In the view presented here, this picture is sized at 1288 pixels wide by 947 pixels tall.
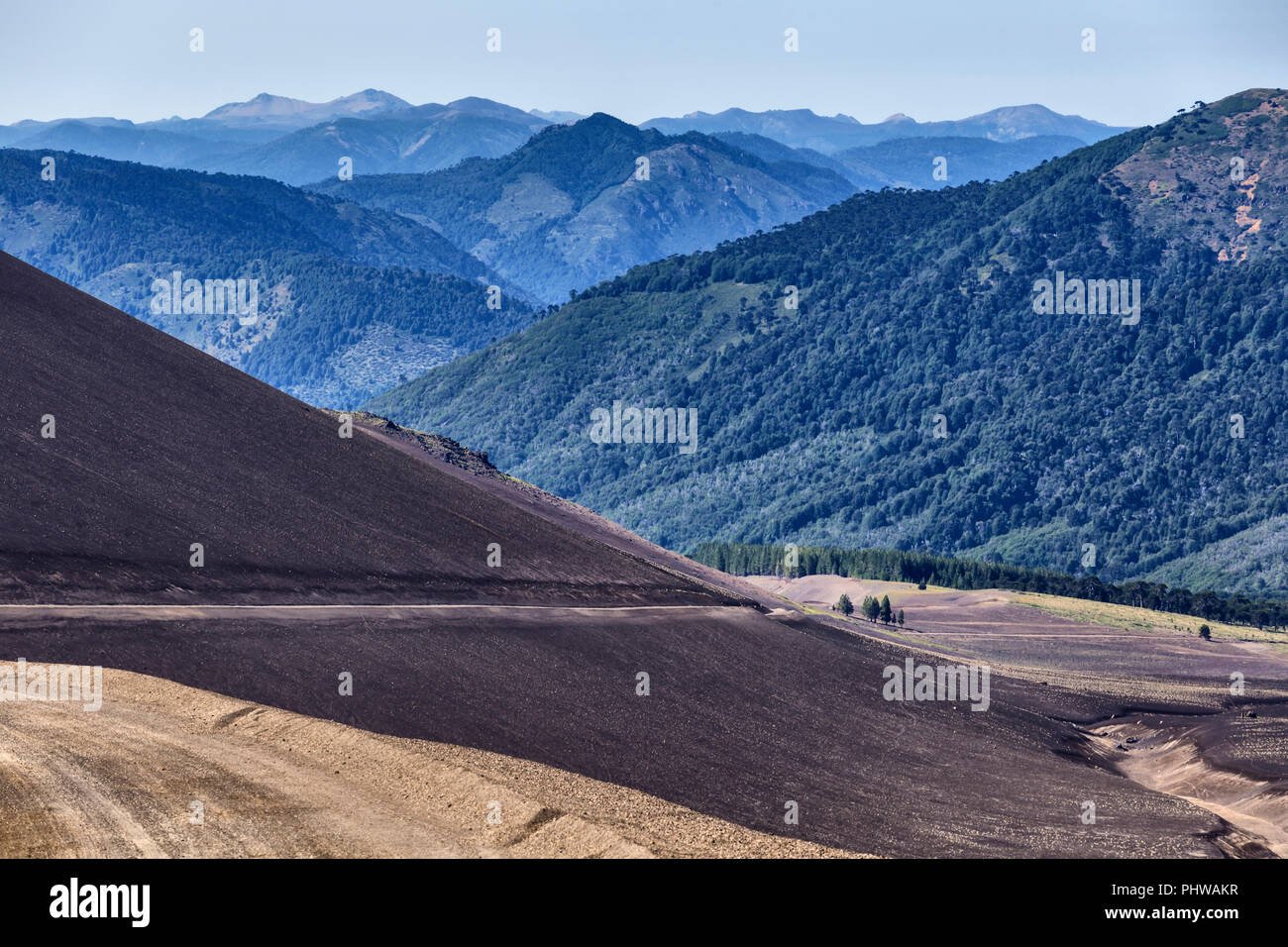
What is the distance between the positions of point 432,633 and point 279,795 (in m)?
27.9

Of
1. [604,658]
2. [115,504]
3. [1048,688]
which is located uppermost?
[115,504]

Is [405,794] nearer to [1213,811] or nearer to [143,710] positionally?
[143,710]

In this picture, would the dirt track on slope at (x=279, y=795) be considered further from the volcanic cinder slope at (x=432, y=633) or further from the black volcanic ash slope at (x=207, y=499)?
the black volcanic ash slope at (x=207, y=499)

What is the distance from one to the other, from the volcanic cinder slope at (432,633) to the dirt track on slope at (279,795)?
0.65 metres

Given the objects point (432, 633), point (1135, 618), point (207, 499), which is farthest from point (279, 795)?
point (1135, 618)

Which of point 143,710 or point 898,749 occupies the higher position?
point 143,710

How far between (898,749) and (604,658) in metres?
14.9

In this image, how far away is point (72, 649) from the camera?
5531 cm

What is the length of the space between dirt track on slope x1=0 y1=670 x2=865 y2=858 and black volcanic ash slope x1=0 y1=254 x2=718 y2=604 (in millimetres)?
16735

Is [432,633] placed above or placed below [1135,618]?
above

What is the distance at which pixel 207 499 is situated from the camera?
78.1m

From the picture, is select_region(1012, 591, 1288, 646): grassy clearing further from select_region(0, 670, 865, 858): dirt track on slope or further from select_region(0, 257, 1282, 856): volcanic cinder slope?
select_region(0, 670, 865, 858): dirt track on slope

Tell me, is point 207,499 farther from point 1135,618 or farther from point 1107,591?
point 1107,591
